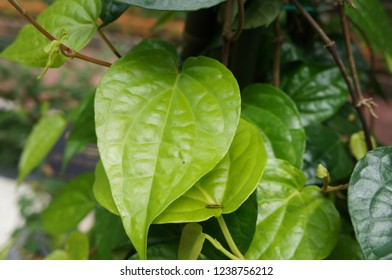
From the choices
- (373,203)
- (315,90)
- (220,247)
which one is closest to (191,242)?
(220,247)

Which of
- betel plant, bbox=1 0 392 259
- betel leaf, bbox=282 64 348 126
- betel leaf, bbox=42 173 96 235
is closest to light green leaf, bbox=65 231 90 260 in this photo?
betel plant, bbox=1 0 392 259

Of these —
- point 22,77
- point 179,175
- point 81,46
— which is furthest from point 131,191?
point 22,77

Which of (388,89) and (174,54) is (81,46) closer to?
(174,54)

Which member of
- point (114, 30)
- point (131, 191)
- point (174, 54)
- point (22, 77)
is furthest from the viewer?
point (114, 30)

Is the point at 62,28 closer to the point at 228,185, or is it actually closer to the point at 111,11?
the point at 111,11

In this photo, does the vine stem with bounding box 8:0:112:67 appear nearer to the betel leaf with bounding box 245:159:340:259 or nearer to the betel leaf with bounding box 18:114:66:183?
the betel leaf with bounding box 245:159:340:259
